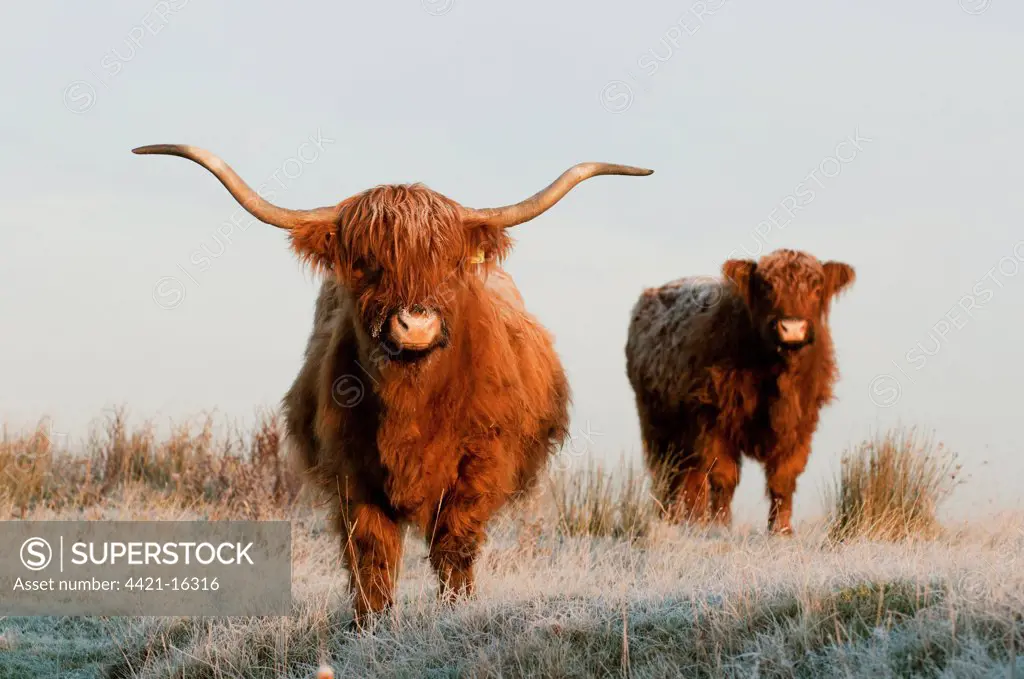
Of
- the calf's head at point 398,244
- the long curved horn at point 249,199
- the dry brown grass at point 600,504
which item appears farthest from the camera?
the dry brown grass at point 600,504

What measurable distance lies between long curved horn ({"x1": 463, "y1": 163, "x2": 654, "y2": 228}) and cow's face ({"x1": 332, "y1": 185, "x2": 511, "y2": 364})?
114 millimetres

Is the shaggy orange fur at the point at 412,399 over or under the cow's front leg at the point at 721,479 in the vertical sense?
over

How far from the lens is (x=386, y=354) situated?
521 cm

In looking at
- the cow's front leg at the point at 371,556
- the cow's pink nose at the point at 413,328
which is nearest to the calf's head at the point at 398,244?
the cow's pink nose at the point at 413,328

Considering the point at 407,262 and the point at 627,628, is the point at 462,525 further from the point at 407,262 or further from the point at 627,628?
the point at 407,262

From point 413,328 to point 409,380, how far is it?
0.45m

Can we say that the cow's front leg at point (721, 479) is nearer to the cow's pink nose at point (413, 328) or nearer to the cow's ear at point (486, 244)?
the cow's ear at point (486, 244)

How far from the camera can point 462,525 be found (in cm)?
572

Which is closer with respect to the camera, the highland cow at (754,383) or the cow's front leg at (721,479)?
the highland cow at (754,383)

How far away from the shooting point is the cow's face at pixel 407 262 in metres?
5.06

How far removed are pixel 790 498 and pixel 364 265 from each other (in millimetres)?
5889

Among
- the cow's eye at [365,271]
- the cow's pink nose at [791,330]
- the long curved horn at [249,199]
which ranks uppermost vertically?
the long curved horn at [249,199]

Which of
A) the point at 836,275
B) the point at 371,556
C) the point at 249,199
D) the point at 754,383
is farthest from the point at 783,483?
the point at 249,199

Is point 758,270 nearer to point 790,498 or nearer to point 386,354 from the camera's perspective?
point 790,498
